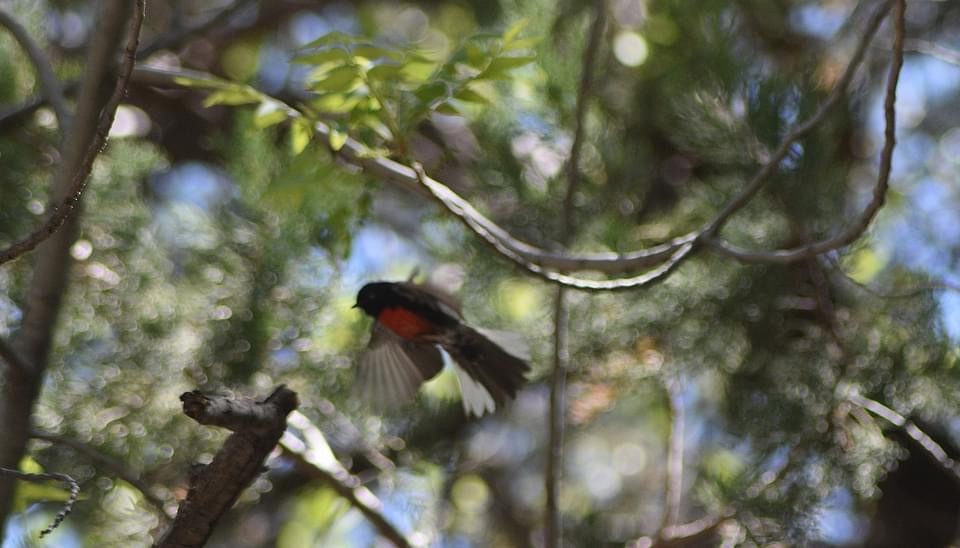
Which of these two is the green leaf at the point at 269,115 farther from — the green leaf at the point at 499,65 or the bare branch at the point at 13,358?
A: the bare branch at the point at 13,358

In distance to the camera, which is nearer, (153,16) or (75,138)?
(75,138)

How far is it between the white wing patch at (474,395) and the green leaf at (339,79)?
690 mm

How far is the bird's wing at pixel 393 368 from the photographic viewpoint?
2008 mm

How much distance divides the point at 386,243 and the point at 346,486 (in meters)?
1.23

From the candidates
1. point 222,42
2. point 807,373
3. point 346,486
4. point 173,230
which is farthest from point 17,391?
point 222,42

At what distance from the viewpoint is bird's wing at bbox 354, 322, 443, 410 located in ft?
6.59

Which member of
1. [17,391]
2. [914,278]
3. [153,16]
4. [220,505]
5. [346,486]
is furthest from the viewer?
[153,16]

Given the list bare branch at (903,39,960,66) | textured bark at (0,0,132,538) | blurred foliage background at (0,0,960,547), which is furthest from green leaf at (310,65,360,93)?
bare branch at (903,39,960,66)

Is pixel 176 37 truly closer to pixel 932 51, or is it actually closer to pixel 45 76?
pixel 45 76

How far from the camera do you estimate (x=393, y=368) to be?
203cm

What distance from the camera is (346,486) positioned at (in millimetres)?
1915

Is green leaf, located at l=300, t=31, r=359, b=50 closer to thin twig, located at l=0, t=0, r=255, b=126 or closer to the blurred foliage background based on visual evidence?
the blurred foliage background

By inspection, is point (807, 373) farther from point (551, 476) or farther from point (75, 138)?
point (75, 138)

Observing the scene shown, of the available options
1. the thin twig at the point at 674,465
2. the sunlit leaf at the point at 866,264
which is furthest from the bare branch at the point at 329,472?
the sunlit leaf at the point at 866,264
